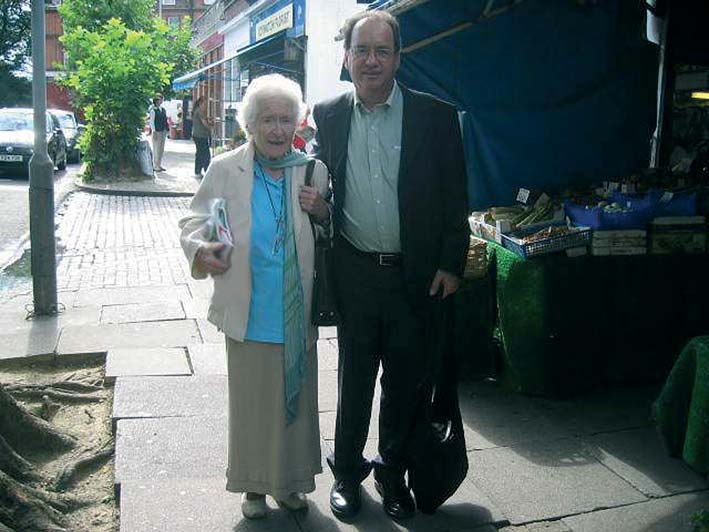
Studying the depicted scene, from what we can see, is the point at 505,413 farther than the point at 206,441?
Yes

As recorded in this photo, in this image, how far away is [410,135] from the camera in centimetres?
324

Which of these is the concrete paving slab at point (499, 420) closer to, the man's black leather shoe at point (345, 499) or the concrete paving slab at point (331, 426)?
the concrete paving slab at point (331, 426)

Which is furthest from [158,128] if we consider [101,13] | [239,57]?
[101,13]

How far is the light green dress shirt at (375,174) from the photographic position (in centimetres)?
327

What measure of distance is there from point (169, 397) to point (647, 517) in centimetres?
272

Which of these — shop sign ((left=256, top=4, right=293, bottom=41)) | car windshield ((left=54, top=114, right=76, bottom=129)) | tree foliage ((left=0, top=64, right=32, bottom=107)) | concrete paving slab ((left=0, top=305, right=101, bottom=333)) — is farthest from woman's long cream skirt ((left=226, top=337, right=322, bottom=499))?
tree foliage ((left=0, top=64, right=32, bottom=107))

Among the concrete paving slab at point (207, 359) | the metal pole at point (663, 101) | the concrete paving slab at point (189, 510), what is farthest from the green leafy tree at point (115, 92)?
the concrete paving slab at point (189, 510)

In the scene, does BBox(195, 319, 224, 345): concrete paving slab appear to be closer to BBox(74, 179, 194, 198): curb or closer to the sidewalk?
the sidewalk

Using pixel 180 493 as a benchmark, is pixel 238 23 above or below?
above

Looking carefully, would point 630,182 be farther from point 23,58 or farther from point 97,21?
point 23,58

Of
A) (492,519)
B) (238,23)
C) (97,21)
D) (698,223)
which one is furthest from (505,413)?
(97,21)

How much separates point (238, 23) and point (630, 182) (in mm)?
24114

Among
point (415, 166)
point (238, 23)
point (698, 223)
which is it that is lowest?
point (698, 223)

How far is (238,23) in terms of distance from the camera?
2773cm
